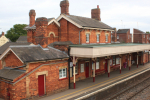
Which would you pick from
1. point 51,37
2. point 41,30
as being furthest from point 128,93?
point 51,37

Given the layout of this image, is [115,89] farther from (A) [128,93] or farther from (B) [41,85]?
(B) [41,85]

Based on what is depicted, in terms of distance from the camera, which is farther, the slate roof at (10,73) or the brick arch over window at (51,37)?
the brick arch over window at (51,37)

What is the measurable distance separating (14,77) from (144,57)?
86.7ft

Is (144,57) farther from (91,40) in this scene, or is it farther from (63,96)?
(63,96)

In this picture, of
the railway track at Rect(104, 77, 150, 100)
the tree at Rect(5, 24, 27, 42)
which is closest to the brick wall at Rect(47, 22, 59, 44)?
the railway track at Rect(104, 77, 150, 100)

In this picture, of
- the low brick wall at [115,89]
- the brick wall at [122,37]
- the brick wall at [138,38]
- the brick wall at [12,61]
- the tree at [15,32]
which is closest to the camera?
the brick wall at [12,61]

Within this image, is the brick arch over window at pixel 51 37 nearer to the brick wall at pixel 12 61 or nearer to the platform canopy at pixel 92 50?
the platform canopy at pixel 92 50

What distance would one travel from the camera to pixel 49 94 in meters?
13.0

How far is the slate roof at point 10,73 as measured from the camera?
11371 mm

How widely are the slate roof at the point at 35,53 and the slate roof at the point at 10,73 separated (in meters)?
1.18

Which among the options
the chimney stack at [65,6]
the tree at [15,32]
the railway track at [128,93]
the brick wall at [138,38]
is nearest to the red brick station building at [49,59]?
the chimney stack at [65,6]

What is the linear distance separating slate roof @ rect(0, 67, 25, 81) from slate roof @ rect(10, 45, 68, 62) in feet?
3.87

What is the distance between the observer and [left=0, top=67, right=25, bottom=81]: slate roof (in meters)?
11.4

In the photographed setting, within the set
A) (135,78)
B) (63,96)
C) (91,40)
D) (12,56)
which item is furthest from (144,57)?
(12,56)
